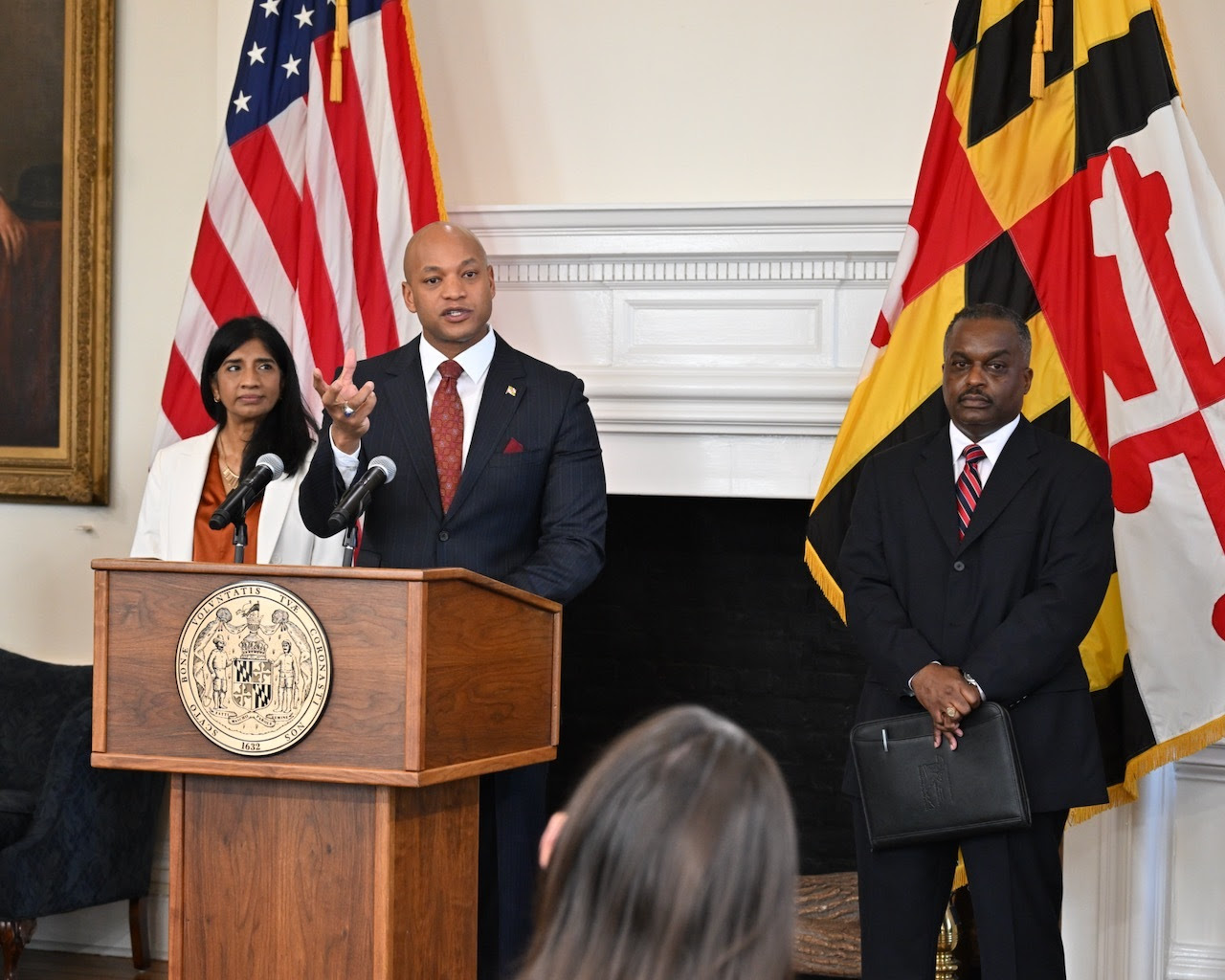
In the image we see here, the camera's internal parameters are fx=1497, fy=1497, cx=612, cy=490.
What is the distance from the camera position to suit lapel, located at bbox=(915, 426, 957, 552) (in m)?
3.17

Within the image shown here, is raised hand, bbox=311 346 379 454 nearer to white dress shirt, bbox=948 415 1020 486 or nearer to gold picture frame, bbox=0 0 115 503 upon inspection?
white dress shirt, bbox=948 415 1020 486

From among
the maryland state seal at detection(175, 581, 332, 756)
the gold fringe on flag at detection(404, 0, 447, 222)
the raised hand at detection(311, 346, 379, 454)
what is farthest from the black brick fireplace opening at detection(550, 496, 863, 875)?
the maryland state seal at detection(175, 581, 332, 756)

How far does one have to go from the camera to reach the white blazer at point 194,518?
3502 millimetres

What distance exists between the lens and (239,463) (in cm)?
362

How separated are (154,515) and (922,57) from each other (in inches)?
99.0

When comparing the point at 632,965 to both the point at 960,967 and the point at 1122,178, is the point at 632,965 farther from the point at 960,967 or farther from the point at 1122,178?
the point at 960,967

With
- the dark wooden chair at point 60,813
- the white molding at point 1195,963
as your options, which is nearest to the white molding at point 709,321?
the white molding at point 1195,963

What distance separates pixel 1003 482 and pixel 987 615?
11.4 inches

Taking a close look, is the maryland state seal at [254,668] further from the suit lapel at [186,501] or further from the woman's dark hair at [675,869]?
the woman's dark hair at [675,869]

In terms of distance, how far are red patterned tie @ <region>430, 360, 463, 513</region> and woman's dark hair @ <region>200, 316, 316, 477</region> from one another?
0.56 meters

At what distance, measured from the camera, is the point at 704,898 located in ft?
3.02

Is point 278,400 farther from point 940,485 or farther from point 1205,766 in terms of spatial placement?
point 1205,766

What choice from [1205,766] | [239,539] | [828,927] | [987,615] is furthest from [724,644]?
[239,539]

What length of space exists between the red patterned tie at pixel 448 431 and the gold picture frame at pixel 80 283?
2084mm
